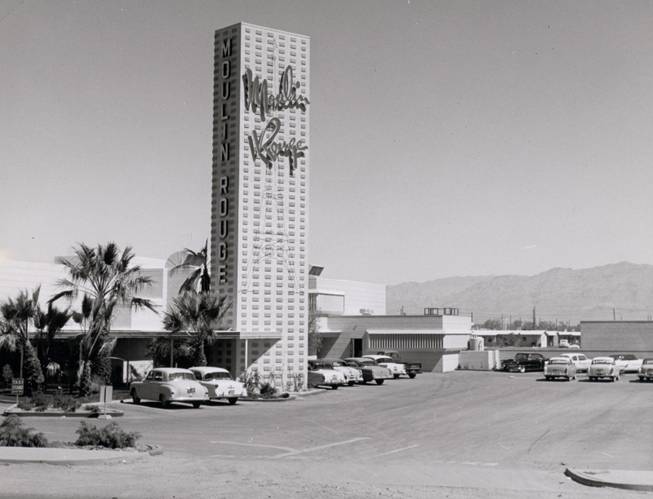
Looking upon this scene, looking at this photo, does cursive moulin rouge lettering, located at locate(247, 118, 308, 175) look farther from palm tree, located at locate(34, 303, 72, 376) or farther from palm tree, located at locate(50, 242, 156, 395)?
palm tree, located at locate(34, 303, 72, 376)

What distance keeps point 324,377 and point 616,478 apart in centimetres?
2694

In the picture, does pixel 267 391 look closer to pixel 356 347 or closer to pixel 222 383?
pixel 222 383

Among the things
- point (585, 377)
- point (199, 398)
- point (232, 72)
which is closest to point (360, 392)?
point (199, 398)

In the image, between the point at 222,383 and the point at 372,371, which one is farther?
the point at 372,371

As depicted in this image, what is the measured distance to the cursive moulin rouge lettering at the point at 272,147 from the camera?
38.1 metres

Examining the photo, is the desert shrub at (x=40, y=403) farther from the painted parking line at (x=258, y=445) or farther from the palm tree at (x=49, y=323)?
the painted parking line at (x=258, y=445)

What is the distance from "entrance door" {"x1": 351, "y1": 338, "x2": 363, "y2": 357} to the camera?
64.1 metres

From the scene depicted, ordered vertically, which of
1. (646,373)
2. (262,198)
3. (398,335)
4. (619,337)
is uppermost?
(262,198)

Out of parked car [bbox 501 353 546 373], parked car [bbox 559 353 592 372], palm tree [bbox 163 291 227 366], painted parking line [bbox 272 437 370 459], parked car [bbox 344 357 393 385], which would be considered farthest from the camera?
parked car [bbox 501 353 546 373]

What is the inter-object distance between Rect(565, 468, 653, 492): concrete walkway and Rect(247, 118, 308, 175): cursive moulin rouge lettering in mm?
26067

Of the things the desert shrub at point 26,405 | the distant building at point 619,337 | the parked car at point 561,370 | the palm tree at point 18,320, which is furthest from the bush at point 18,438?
the distant building at point 619,337

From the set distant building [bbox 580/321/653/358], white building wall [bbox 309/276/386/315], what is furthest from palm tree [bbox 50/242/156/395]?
distant building [bbox 580/321/653/358]

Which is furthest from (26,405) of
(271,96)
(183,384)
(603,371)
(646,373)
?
(646,373)

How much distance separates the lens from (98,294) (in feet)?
107
